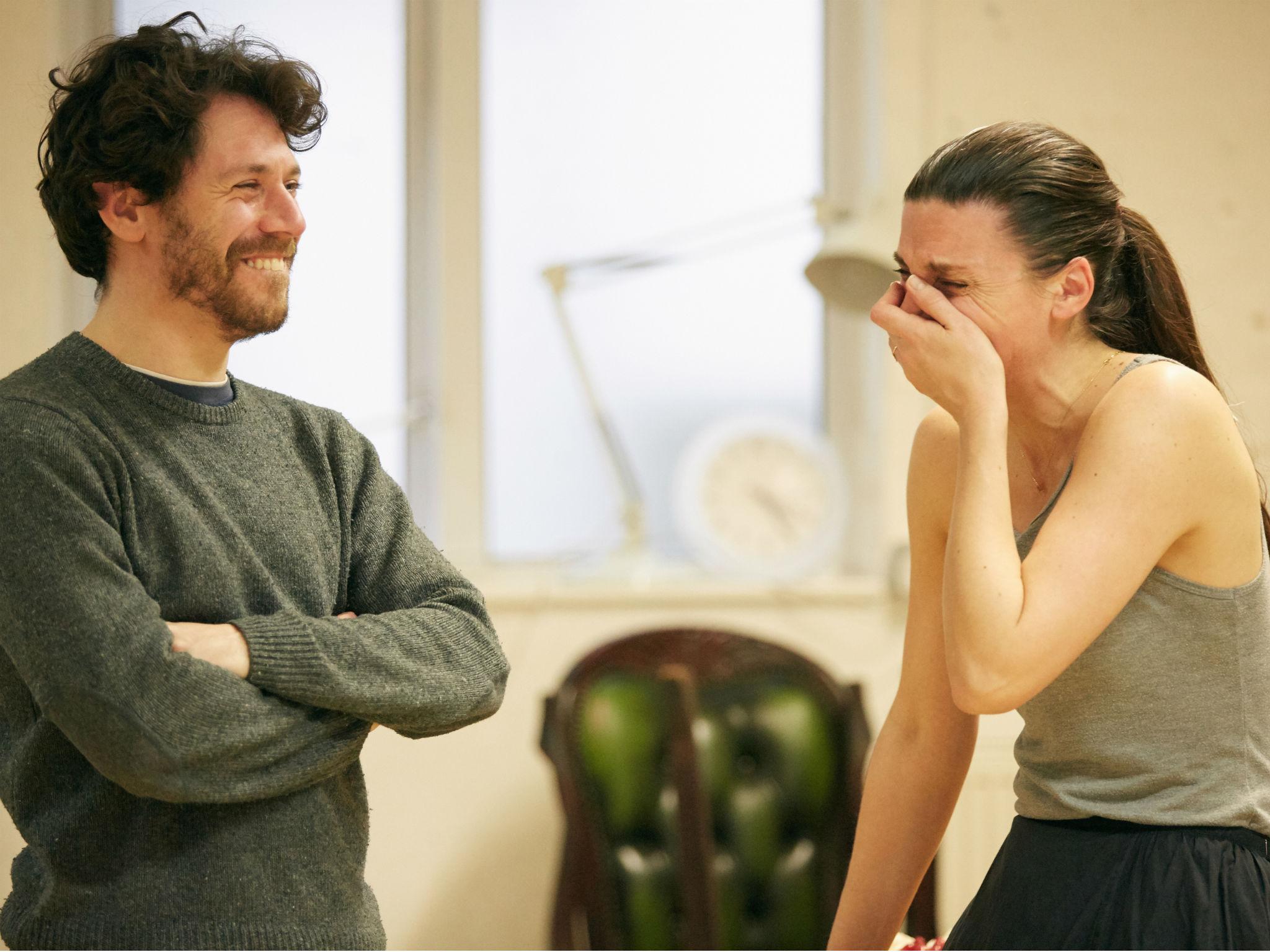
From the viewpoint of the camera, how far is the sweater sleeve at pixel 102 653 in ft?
3.46

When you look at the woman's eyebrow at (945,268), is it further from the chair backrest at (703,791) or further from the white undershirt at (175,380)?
the chair backrest at (703,791)

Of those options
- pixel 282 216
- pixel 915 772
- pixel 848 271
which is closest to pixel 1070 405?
pixel 915 772

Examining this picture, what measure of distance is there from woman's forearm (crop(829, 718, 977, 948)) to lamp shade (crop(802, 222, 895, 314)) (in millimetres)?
1181

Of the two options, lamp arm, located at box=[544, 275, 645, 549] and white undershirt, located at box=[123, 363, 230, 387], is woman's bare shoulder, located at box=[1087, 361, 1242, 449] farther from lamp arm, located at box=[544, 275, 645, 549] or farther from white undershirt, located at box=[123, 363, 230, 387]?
lamp arm, located at box=[544, 275, 645, 549]

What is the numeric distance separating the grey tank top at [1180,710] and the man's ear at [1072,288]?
0.93 ft

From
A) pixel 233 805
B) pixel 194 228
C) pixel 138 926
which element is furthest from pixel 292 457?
pixel 138 926

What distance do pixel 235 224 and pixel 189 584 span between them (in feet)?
1.25

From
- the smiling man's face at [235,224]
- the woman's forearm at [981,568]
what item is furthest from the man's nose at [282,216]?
the woman's forearm at [981,568]

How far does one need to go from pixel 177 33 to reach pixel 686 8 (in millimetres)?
1784

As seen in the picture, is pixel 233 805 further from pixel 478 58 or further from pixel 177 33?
pixel 478 58

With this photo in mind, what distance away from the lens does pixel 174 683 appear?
1079 millimetres

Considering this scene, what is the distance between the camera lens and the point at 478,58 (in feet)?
8.91

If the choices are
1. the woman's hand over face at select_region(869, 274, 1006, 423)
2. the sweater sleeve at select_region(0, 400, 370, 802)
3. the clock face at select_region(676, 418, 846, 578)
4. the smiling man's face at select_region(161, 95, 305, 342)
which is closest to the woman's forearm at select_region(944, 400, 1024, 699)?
the woman's hand over face at select_region(869, 274, 1006, 423)

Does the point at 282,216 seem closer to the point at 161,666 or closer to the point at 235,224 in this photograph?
the point at 235,224
